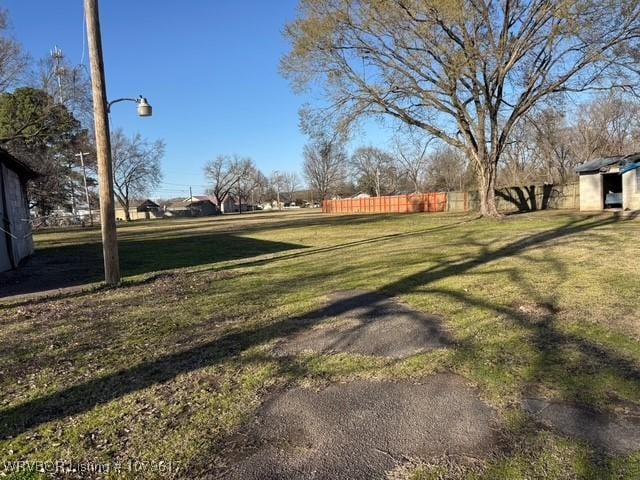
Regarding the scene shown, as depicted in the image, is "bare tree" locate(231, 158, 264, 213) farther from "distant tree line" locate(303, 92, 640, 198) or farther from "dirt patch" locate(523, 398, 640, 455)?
"dirt patch" locate(523, 398, 640, 455)

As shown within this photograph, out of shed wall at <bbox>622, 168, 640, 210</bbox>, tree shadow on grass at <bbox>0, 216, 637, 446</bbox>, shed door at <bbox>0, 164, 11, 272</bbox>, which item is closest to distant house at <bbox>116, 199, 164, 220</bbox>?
shed door at <bbox>0, 164, 11, 272</bbox>

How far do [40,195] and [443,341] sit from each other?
43912 mm

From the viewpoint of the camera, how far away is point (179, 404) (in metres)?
3.44

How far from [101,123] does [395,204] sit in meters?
43.5

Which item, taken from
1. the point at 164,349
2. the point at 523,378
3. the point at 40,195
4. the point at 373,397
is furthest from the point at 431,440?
the point at 40,195

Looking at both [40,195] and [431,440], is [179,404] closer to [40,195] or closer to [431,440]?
[431,440]

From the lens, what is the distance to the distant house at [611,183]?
922 inches

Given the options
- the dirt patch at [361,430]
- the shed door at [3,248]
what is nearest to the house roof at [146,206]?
the shed door at [3,248]

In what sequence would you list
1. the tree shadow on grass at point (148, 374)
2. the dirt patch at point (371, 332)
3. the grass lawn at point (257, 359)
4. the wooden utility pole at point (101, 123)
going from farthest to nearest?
the wooden utility pole at point (101, 123)
the dirt patch at point (371, 332)
the tree shadow on grass at point (148, 374)
the grass lawn at point (257, 359)

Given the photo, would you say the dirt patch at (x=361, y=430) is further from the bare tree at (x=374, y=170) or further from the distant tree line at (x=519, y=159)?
the bare tree at (x=374, y=170)

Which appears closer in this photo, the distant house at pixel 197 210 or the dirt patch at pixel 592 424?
the dirt patch at pixel 592 424

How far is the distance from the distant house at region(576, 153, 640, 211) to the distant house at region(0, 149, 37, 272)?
27.2m

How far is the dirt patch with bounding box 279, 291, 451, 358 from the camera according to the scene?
4.56 metres

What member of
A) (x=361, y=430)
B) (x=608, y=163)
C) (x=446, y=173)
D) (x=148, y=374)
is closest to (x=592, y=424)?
(x=361, y=430)
